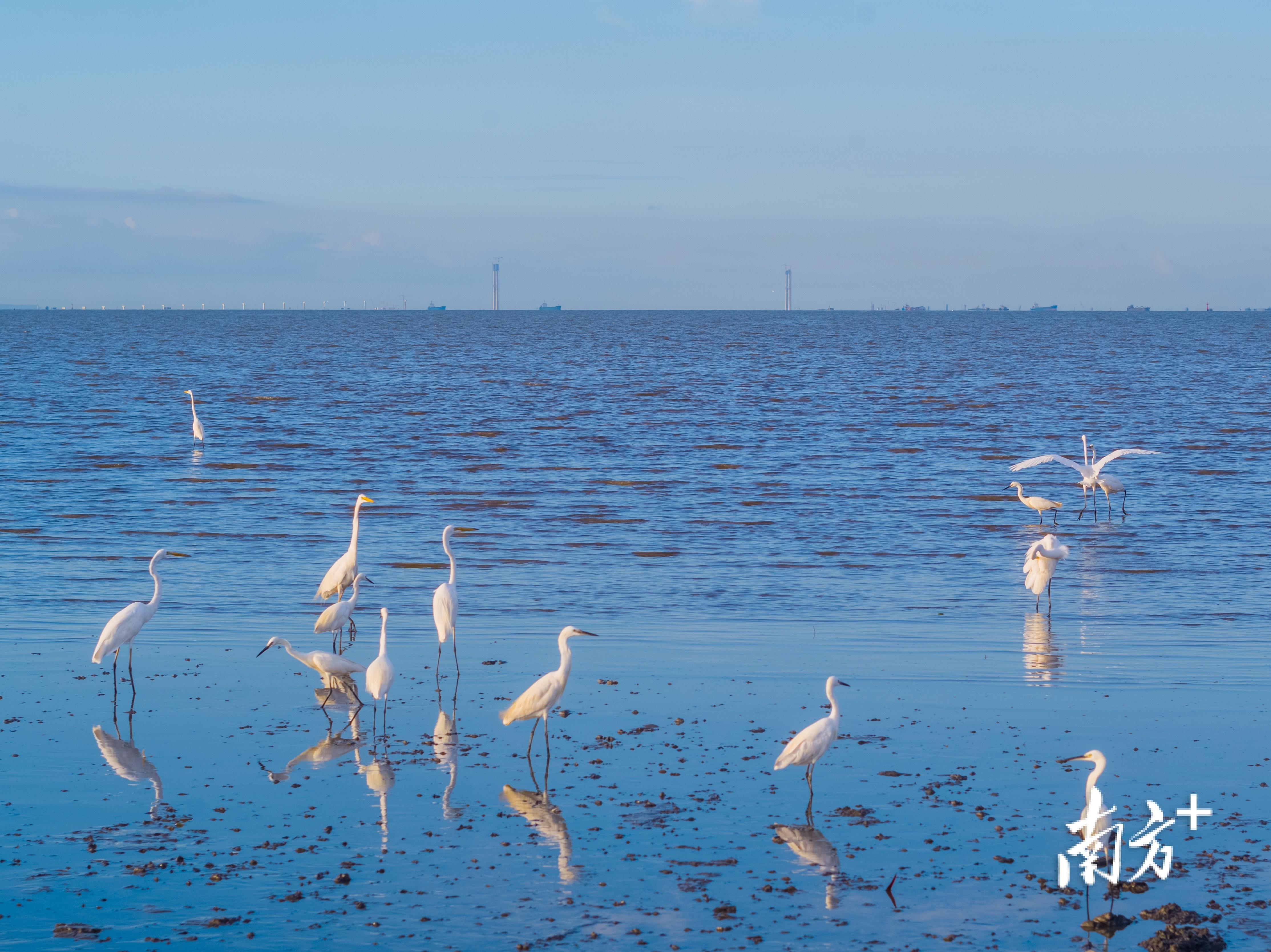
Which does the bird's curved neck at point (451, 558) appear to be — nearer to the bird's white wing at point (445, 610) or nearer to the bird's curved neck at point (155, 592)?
the bird's white wing at point (445, 610)

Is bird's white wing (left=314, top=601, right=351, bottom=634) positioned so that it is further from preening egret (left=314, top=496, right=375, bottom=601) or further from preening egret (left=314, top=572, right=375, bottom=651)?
preening egret (left=314, top=496, right=375, bottom=601)

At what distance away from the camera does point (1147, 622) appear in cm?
1628

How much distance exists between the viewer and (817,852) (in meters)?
8.53

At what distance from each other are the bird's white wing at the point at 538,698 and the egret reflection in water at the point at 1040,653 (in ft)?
17.3

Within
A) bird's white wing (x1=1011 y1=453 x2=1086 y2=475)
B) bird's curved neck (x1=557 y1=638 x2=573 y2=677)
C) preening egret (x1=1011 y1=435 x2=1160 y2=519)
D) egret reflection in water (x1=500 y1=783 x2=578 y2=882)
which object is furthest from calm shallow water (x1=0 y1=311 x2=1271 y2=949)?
bird's white wing (x1=1011 y1=453 x2=1086 y2=475)

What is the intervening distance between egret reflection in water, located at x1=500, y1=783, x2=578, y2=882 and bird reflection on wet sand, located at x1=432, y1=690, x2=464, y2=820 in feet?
1.35

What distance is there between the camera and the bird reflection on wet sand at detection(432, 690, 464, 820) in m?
9.27

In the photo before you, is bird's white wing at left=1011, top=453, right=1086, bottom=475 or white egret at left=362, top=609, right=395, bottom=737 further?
bird's white wing at left=1011, top=453, right=1086, bottom=475

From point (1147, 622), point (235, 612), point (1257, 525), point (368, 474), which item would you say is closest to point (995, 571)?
point (1147, 622)

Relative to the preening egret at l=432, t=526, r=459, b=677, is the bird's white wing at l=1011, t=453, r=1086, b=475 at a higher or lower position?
higher

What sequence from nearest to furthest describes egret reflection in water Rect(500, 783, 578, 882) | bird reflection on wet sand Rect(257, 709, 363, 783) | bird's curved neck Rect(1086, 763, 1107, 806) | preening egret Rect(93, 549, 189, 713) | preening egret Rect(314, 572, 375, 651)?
bird's curved neck Rect(1086, 763, 1107, 806) → egret reflection in water Rect(500, 783, 578, 882) → bird reflection on wet sand Rect(257, 709, 363, 783) → preening egret Rect(93, 549, 189, 713) → preening egret Rect(314, 572, 375, 651)

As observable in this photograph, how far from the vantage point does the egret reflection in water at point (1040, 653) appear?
1323 centimetres

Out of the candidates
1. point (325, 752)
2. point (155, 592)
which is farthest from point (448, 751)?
point (155, 592)

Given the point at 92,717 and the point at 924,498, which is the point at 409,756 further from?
the point at 924,498
